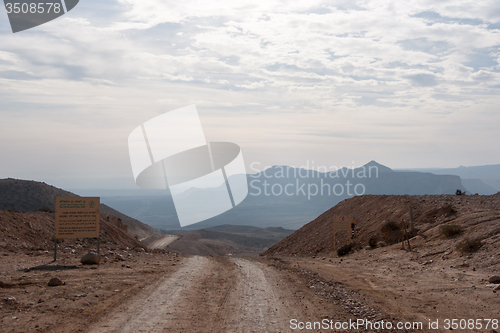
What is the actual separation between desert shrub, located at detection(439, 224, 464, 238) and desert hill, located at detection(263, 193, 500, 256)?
0.16m

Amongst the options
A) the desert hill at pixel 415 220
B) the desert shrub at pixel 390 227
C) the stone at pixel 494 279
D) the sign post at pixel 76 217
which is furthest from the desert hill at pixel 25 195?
the stone at pixel 494 279

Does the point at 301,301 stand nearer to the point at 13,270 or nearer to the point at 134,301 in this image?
the point at 134,301

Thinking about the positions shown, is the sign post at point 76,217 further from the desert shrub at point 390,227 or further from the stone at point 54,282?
the desert shrub at point 390,227

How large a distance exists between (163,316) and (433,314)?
220 inches

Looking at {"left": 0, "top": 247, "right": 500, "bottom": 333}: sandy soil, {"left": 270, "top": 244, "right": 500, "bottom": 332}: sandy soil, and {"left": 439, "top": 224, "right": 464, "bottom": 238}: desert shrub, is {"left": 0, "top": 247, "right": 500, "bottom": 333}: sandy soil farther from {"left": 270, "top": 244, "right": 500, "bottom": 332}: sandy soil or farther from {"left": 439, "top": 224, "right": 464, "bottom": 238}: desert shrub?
{"left": 439, "top": 224, "right": 464, "bottom": 238}: desert shrub

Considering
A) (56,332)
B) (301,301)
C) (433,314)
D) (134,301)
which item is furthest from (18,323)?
(433,314)

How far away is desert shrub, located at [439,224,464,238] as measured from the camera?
15008mm

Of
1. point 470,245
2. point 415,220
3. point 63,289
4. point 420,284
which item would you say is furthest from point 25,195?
point 470,245

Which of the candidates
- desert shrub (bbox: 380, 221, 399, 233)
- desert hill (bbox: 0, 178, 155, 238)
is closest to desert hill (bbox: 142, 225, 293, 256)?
desert hill (bbox: 0, 178, 155, 238)

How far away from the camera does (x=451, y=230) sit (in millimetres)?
15141

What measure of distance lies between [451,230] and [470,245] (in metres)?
2.58

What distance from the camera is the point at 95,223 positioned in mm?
15844

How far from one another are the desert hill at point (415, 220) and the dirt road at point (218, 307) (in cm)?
757

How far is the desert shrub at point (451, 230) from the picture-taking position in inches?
591
